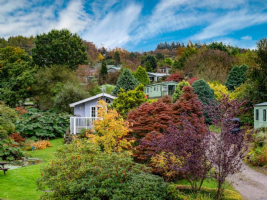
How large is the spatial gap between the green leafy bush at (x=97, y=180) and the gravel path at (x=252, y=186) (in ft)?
12.3

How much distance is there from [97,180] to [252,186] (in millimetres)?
6924

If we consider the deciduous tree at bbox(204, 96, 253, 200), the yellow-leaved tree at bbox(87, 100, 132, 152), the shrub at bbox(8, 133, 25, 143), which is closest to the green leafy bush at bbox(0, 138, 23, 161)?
the shrub at bbox(8, 133, 25, 143)

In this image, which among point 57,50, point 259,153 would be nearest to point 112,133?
point 259,153

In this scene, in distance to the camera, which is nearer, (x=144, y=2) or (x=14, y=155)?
(x=14, y=155)

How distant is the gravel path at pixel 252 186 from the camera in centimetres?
895

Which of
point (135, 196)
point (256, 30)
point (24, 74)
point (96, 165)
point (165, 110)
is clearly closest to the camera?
point (135, 196)

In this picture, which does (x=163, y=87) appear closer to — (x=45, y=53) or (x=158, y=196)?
(x=45, y=53)

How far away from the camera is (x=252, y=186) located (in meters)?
10.1

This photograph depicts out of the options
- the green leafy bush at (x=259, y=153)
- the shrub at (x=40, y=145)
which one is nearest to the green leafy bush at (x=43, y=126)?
the shrub at (x=40, y=145)

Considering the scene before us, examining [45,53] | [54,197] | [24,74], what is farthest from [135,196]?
[45,53]

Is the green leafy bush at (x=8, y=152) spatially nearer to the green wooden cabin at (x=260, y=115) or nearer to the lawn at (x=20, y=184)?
the lawn at (x=20, y=184)

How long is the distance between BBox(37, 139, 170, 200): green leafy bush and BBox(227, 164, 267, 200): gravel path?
3742 millimetres

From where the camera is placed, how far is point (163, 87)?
39.3 metres

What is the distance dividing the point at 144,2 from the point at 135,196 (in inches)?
641
